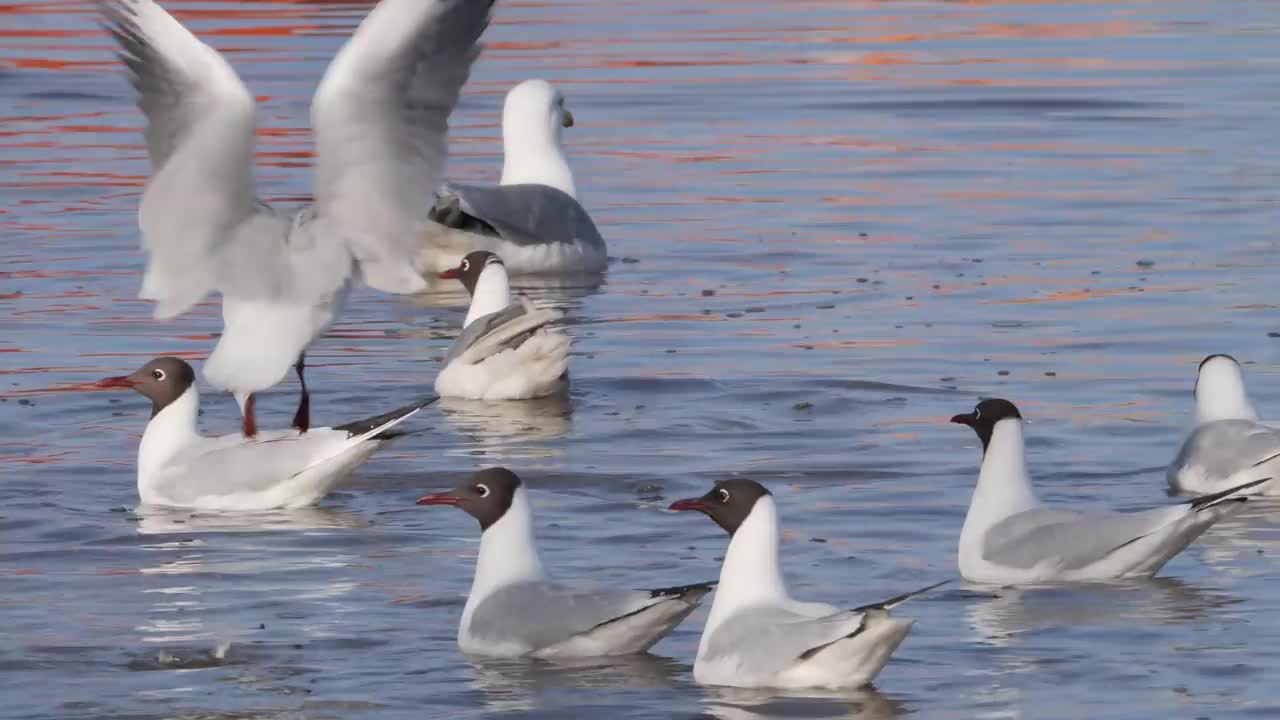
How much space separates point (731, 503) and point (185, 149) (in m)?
4.01

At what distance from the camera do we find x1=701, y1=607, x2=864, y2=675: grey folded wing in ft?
27.5

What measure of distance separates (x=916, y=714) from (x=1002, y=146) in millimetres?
16605

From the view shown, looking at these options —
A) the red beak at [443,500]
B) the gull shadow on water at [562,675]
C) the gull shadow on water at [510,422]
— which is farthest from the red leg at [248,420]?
the gull shadow on water at [562,675]

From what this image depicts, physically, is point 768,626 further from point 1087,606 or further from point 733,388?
point 733,388

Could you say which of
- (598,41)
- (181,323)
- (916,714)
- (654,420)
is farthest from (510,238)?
(598,41)

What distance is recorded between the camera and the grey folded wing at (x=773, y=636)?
8.38 metres

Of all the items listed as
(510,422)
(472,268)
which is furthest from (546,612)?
(472,268)

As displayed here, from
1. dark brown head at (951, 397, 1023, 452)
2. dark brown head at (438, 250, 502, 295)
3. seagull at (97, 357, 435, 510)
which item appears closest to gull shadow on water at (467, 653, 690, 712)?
dark brown head at (951, 397, 1023, 452)

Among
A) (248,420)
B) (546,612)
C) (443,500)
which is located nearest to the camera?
(546,612)

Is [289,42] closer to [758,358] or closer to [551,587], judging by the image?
[758,358]

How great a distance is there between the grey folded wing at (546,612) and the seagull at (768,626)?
26 centimetres

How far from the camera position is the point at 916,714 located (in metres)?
8.38

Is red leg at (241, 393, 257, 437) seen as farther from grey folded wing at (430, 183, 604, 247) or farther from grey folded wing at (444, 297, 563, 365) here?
grey folded wing at (430, 183, 604, 247)

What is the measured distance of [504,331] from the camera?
1397 cm
